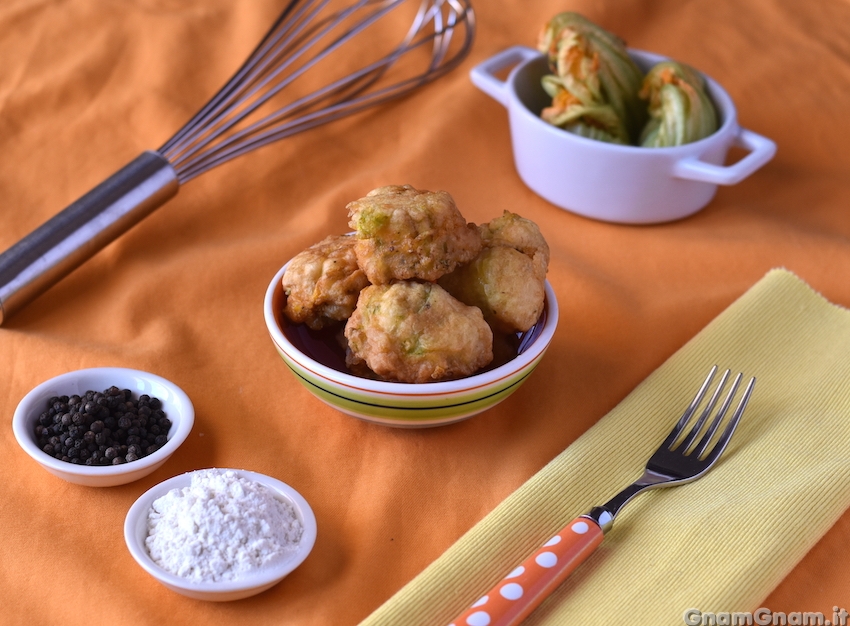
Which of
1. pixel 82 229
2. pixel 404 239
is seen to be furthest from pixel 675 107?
pixel 82 229

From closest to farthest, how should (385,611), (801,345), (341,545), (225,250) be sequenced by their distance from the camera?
1. (385,611)
2. (341,545)
3. (801,345)
4. (225,250)

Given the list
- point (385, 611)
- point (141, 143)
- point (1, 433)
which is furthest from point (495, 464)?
point (141, 143)

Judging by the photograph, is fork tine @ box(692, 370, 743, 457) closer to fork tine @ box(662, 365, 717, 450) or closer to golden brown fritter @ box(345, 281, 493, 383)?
fork tine @ box(662, 365, 717, 450)

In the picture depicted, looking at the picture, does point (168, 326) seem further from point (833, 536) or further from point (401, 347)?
point (833, 536)

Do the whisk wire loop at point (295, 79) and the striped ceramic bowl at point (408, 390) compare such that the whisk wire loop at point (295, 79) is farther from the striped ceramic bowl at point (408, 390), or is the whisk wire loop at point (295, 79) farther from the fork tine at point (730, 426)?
the fork tine at point (730, 426)

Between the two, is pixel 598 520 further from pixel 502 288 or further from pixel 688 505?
pixel 502 288

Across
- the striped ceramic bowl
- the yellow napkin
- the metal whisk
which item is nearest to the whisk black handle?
the metal whisk
